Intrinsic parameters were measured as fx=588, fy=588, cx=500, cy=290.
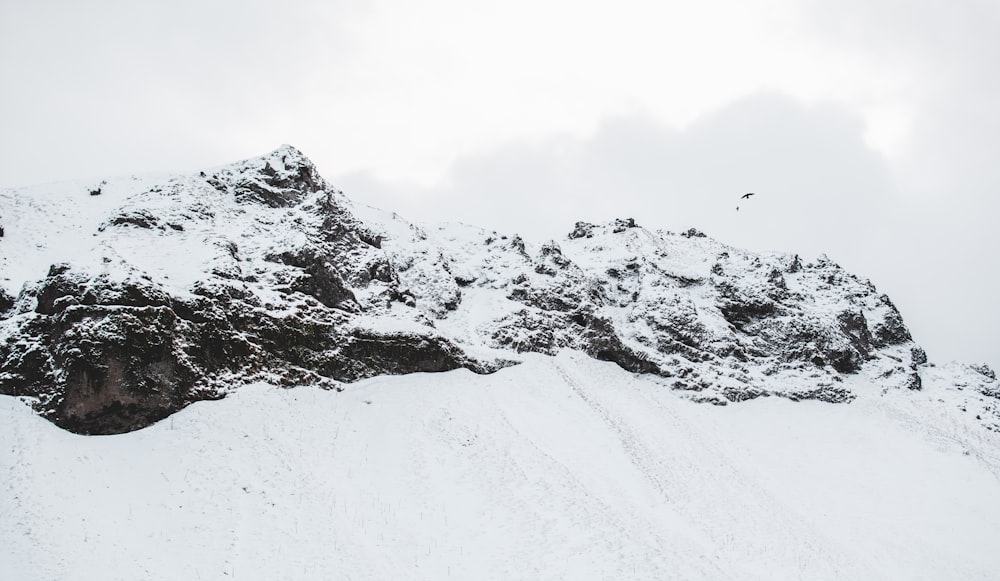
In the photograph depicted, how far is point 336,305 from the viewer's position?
3241 centimetres

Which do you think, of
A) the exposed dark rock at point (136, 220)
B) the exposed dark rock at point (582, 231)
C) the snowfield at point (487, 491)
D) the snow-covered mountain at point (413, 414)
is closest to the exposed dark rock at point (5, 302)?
the snow-covered mountain at point (413, 414)

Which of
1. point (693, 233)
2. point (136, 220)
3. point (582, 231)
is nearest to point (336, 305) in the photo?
point (136, 220)

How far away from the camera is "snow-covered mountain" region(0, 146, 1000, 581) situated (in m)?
19.6

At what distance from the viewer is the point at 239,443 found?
2275cm

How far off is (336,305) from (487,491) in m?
14.2

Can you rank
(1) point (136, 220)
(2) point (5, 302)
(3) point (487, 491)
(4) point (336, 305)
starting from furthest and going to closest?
(1) point (136, 220) < (4) point (336, 305) < (2) point (5, 302) < (3) point (487, 491)

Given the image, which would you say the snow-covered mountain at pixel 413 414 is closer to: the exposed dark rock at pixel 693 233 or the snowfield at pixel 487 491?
the snowfield at pixel 487 491

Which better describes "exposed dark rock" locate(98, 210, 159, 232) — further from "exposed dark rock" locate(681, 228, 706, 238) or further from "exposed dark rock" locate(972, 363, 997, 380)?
"exposed dark rock" locate(972, 363, 997, 380)

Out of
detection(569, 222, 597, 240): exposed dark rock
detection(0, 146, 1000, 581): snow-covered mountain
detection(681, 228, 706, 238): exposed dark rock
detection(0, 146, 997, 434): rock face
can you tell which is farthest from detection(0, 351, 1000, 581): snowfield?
detection(681, 228, 706, 238): exposed dark rock

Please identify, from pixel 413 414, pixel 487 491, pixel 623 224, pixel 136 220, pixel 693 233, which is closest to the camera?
pixel 487 491

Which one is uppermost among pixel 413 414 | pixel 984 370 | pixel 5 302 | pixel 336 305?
pixel 984 370

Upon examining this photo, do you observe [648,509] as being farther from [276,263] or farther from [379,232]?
[379,232]

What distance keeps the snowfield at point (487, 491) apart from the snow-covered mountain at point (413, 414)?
0.38 ft

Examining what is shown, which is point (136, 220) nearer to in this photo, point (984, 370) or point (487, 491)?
point (487, 491)
